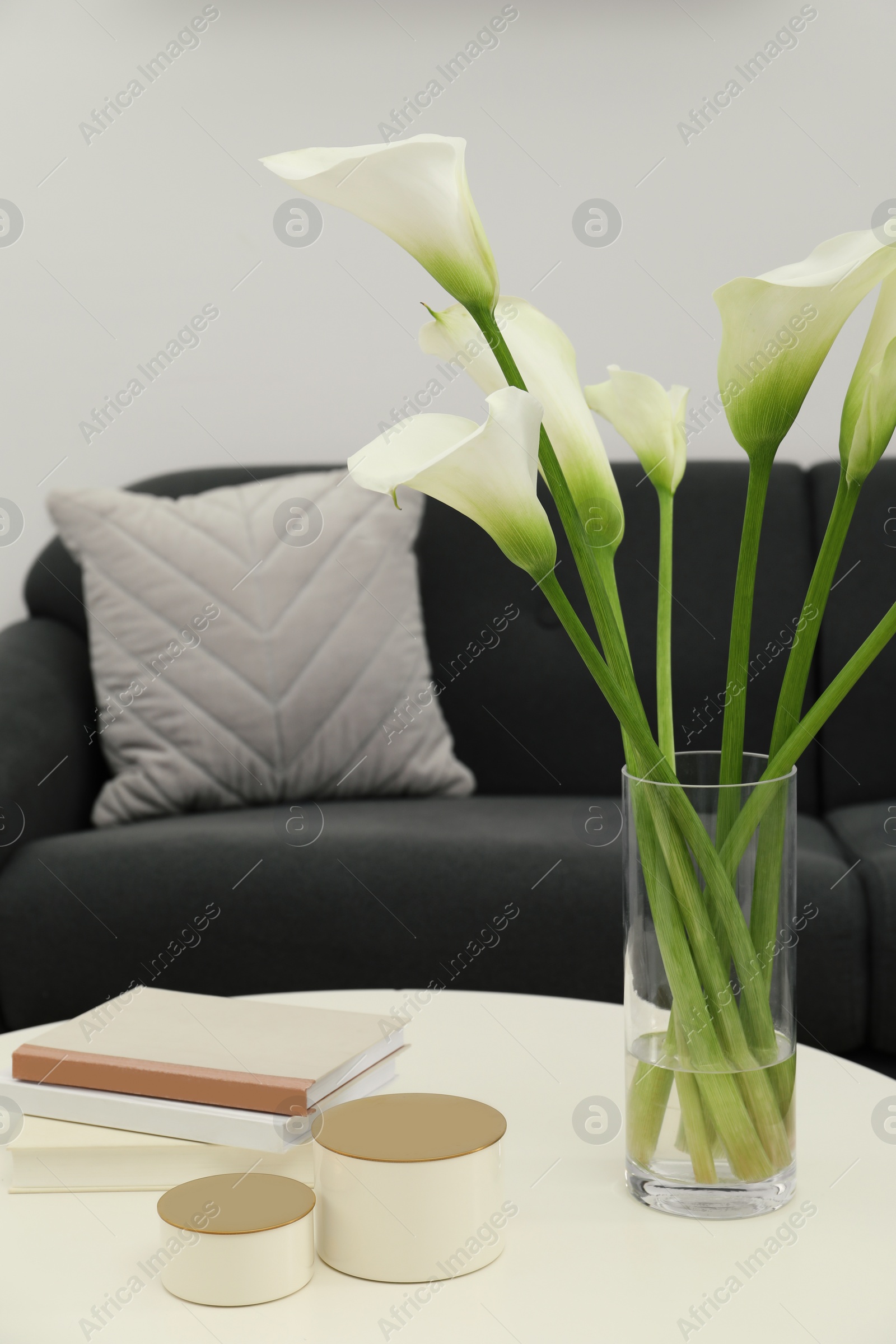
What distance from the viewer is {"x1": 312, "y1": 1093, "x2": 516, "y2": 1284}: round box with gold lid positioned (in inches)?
24.8

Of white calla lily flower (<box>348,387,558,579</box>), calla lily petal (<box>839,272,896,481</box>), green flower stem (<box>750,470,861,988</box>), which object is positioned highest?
white calla lily flower (<box>348,387,558,579</box>)

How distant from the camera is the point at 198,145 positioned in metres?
2.26

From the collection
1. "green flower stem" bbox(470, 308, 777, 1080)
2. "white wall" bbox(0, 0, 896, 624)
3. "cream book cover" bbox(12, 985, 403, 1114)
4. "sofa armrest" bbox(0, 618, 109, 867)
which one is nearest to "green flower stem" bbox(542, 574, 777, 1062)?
"green flower stem" bbox(470, 308, 777, 1080)

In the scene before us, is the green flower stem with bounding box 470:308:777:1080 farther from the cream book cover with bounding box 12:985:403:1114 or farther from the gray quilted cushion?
the gray quilted cushion

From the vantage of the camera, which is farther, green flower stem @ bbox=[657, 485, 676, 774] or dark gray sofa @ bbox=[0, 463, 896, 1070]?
dark gray sofa @ bbox=[0, 463, 896, 1070]

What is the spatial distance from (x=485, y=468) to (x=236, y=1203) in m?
0.40

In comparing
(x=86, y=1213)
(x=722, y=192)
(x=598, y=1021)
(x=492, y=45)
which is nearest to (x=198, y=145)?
(x=492, y=45)

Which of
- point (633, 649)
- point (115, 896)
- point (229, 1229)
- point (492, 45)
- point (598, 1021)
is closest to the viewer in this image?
point (229, 1229)

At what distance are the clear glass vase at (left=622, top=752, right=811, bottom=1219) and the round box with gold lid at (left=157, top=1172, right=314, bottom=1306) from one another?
20 centimetres

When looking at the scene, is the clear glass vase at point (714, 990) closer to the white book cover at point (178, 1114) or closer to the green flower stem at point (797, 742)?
the green flower stem at point (797, 742)

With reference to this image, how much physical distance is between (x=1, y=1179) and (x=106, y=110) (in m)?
2.04

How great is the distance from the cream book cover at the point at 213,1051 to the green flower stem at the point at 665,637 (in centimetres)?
28

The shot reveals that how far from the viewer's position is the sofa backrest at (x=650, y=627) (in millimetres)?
1982

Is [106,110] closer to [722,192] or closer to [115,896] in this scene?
[722,192]
